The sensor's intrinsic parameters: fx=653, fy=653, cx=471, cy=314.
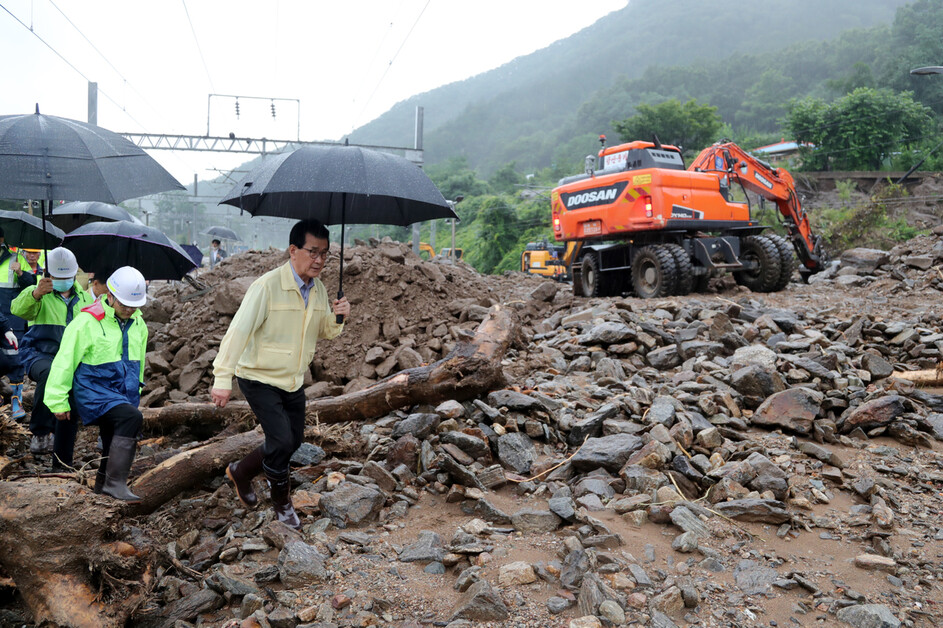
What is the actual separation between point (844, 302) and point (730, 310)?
2.93 m

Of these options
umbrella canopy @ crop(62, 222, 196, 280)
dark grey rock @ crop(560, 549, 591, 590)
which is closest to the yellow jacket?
dark grey rock @ crop(560, 549, 591, 590)

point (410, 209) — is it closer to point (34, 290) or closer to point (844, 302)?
point (34, 290)

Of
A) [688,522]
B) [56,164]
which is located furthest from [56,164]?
[688,522]

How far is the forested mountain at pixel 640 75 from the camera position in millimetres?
93688

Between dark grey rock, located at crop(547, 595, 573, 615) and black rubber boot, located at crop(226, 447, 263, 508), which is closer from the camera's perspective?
dark grey rock, located at crop(547, 595, 573, 615)

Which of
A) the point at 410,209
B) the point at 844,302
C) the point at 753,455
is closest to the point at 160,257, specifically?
the point at 410,209

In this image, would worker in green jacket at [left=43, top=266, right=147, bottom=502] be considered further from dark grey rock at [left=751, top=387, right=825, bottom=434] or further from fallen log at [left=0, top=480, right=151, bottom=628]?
dark grey rock at [left=751, top=387, right=825, bottom=434]

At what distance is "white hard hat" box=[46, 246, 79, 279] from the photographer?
16.4 ft

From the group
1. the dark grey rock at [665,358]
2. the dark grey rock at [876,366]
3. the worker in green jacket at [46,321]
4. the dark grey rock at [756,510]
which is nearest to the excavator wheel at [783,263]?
the dark grey rock at [876,366]

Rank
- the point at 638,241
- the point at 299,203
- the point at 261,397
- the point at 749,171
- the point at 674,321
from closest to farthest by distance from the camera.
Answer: the point at 261,397 → the point at 299,203 → the point at 674,321 → the point at 638,241 → the point at 749,171

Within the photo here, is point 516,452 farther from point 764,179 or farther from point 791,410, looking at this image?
point 764,179

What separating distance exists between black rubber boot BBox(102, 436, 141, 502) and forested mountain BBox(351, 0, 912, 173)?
90.2 meters

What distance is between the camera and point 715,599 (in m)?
3.15

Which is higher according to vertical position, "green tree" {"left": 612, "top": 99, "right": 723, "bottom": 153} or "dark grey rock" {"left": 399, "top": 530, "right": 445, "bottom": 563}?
"green tree" {"left": 612, "top": 99, "right": 723, "bottom": 153}
